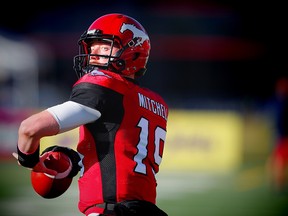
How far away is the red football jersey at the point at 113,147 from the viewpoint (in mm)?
2924

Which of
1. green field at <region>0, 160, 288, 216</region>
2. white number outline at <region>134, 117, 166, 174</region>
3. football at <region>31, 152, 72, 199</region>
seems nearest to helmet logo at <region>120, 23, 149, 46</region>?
white number outline at <region>134, 117, 166, 174</region>

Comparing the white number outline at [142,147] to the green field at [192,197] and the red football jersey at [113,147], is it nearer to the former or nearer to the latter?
the red football jersey at [113,147]

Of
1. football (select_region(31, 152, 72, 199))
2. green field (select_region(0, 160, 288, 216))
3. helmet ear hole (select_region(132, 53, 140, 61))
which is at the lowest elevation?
green field (select_region(0, 160, 288, 216))

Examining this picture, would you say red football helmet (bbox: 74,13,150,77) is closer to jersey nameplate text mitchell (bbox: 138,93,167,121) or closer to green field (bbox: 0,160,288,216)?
jersey nameplate text mitchell (bbox: 138,93,167,121)

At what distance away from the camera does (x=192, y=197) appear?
30.0 feet

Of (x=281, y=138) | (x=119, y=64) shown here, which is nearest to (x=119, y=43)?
(x=119, y=64)

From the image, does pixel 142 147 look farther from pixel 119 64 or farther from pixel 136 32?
pixel 136 32

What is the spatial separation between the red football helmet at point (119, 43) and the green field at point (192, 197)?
15.3ft

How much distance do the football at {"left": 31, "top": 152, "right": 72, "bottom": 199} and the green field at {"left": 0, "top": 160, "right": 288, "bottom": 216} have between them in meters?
4.66

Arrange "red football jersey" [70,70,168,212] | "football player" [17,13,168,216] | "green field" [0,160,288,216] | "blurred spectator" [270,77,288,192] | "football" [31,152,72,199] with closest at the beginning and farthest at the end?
"football player" [17,13,168,216] → "red football jersey" [70,70,168,212] → "football" [31,152,72,199] → "green field" [0,160,288,216] → "blurred spectator" [270,77,288,192]

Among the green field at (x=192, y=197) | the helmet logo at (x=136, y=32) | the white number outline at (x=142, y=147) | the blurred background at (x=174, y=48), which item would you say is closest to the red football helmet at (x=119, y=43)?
the helmet logo at (x=136, y=32)

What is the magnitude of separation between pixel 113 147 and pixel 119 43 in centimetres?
54

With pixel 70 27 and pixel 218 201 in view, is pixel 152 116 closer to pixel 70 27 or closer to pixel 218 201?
pixel 218 201

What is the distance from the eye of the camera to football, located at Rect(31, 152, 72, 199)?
3086 millimetres
